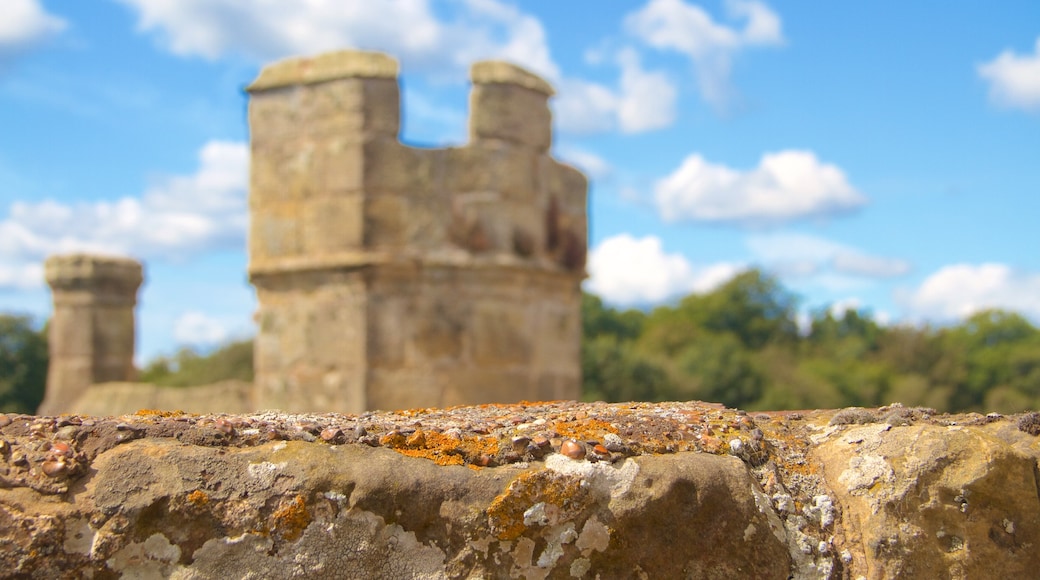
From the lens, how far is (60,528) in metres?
1.60

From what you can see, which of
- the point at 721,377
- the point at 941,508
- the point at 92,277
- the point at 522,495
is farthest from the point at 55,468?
the point at 721,377

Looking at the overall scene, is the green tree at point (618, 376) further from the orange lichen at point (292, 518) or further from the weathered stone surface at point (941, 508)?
the orange lichen at point (292, 518)

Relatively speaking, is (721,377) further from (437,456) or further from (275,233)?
(437,456)

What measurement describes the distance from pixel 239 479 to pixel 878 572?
114 centimetres

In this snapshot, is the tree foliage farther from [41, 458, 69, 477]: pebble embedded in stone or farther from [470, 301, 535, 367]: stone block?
[41, 458, 69, 477]: pebble embedded in stone

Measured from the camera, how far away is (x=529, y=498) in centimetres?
182

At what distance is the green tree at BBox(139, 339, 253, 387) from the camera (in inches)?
1109

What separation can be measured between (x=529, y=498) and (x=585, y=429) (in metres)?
0.22

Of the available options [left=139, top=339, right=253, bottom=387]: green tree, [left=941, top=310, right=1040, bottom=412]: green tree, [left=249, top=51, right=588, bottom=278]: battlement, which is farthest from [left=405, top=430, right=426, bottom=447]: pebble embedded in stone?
[left=941, top=310, right=1040, bottom=412]: green tree

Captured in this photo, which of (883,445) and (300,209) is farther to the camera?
(300,209)

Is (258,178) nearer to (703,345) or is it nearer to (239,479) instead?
(239,479)

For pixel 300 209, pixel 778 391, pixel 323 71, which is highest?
pixel 323 71

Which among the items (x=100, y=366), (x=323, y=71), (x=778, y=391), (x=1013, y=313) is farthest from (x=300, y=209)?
(x=1013, y=313)

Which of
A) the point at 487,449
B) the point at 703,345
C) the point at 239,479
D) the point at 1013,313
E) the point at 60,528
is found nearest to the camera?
the point at 60,528
